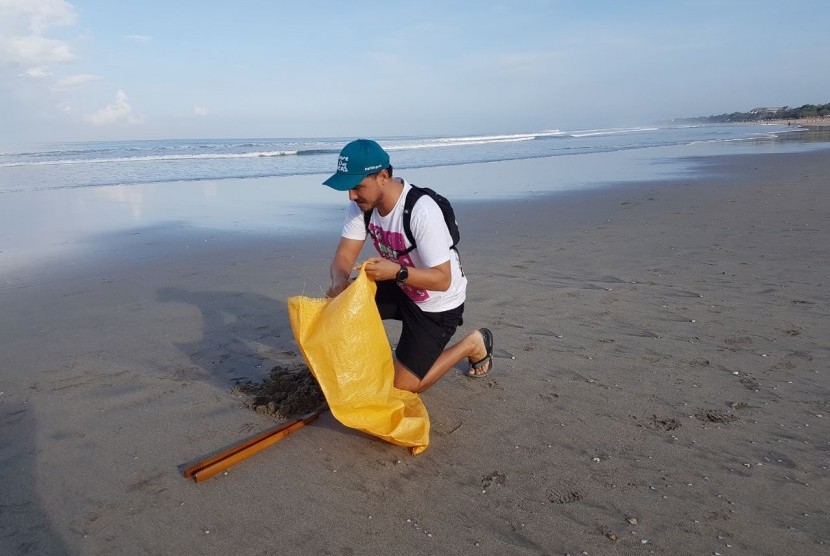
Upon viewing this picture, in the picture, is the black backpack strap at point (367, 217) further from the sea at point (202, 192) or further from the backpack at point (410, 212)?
the sea at point (202, 192)

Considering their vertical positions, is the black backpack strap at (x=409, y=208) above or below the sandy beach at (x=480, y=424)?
above

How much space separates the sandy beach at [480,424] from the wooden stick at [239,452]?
2.0 inches

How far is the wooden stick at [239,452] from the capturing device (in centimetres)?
271

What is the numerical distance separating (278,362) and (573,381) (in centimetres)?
195

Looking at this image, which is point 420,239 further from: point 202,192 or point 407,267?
point 202,192

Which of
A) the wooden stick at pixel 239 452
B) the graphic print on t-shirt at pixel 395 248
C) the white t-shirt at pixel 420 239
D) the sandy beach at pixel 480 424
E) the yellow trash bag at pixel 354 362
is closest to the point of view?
the sandy beach at pixel 480 424

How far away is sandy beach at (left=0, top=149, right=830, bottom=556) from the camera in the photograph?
2.35 metres

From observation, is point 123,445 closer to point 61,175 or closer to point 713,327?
point 713,327

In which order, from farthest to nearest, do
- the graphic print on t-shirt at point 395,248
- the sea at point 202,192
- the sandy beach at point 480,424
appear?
the sea at point 202,192, the graphic print on t-shirt at point 395,248, the sandy beach at point 480,424

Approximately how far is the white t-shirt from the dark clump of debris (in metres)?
0.81

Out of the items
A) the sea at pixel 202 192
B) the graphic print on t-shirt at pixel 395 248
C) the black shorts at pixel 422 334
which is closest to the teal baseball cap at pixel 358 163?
the graphic print on t-shirt at pixel 395 248

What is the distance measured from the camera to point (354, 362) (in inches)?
→ 115

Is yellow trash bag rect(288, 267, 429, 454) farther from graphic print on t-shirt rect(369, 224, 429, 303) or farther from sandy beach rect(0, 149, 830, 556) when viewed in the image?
graphic print on t-shirt rect(369, 224, 429, 303)

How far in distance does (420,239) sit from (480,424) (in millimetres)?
1045
